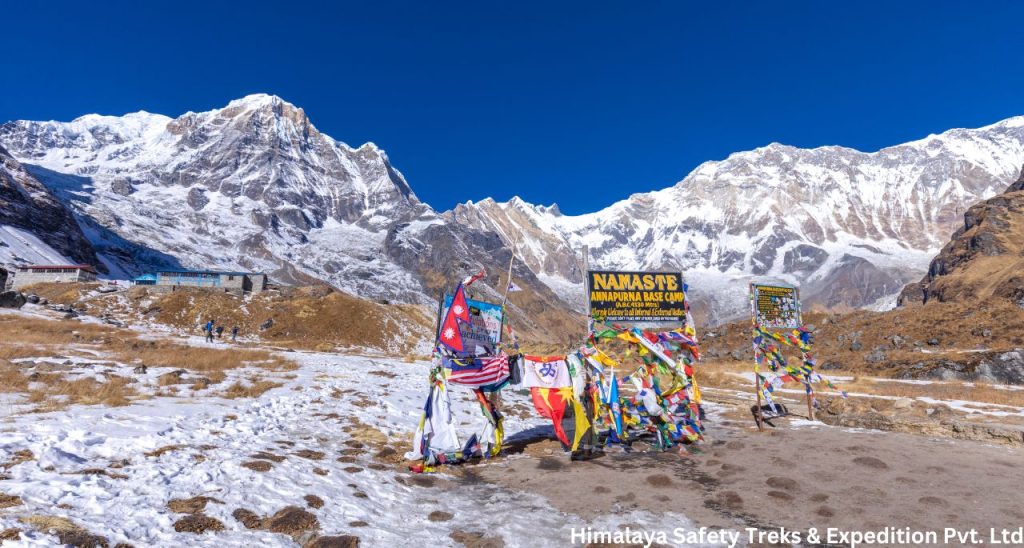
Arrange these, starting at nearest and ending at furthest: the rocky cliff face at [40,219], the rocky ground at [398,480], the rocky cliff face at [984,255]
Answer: the rocky ground at [398,480] < the rocky cliff face at [984,255] < the rocky cliff face at [40,219]

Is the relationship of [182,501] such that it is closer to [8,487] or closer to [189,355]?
[8,487]

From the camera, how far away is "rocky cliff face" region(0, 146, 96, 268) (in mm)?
132250

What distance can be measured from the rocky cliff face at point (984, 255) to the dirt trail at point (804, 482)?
2827 inches

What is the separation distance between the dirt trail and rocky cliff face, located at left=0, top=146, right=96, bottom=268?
527 feet

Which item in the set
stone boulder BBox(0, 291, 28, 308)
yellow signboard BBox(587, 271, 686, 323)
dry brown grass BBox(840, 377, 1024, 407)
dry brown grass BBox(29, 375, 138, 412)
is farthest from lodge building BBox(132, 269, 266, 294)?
dry brown grass BBox(840, 377, 1024, 407)

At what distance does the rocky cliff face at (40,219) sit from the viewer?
13225 cm

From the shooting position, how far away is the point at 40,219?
467 ft

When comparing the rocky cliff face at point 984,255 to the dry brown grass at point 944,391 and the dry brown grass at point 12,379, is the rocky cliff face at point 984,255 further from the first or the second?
the dry brown grass at point 12,379

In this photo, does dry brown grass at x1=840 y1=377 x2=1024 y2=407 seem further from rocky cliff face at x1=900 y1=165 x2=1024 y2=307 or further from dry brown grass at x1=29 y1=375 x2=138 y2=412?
rocky cliff face at x1=900 y1=165 x2=1024 y2=307

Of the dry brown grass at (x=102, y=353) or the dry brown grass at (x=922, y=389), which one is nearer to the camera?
the dry brown grass at (x=102, y=353)

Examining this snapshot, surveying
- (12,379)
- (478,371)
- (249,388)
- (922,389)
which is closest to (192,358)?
(249,388)

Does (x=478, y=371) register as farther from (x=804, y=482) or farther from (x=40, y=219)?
(x=40, y=219)

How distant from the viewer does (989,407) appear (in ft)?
70.0

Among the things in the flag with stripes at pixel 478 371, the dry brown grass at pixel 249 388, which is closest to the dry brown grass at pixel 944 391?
the flag with stripes at pixel 478 371
